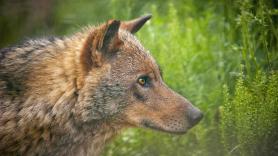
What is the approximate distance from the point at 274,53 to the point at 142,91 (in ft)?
4.86

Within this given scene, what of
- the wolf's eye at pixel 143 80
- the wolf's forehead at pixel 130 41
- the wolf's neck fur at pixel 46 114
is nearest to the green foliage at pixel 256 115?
the wolf's eye at pixel 143 80

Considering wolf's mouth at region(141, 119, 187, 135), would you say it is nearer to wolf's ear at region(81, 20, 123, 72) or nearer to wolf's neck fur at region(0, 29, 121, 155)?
wolf's neck fur at region(0, 29, 121, 155)

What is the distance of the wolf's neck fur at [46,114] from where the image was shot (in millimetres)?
5473

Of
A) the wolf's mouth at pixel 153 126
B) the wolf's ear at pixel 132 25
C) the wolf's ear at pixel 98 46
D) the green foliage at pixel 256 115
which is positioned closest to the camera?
the wolf's ear at pixel 98 46

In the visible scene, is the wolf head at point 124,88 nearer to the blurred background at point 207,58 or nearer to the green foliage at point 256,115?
the green foliage at point 256,115

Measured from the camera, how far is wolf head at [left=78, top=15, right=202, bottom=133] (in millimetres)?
5453

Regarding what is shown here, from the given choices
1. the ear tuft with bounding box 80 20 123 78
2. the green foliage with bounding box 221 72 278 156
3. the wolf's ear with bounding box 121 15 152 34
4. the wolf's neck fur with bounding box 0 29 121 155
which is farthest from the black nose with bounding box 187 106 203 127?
the wolf's ear with bounding box 121 15 152 34

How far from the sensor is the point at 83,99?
17.9 ft

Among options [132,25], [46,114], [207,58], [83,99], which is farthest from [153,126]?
[207,58]

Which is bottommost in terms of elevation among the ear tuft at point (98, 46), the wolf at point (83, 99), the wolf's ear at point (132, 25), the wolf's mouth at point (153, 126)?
the wolf's mouth at point (153, 126)

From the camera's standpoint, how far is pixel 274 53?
242 inches

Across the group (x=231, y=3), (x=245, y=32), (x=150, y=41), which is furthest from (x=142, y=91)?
(x=150, y=41)

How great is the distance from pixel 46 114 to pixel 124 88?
0.74 meters

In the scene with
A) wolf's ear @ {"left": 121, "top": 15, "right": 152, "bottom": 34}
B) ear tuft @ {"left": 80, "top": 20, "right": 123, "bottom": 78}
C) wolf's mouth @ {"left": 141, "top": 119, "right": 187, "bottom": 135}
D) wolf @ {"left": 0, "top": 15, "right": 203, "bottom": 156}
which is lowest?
wolf's mouth @ {"left": 141, "top": 119, "right": 187, "bottom": 135}
